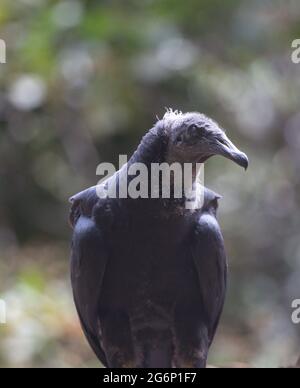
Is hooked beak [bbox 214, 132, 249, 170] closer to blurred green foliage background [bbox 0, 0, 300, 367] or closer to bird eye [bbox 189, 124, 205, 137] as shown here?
bird eye [bbox 189, 124, 205, 137]

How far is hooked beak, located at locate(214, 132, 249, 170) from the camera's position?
12.9 feet

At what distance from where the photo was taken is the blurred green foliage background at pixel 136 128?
8.12 metres

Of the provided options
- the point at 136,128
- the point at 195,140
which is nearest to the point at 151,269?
the point at 195,140

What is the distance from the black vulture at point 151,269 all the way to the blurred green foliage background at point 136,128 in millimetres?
3056

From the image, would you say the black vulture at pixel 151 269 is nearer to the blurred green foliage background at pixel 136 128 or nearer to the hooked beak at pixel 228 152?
the hooked beak at pixel 228 152

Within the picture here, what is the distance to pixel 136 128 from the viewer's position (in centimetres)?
917

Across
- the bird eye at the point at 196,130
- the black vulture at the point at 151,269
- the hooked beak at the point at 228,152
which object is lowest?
the black vulture at the point at 151,269

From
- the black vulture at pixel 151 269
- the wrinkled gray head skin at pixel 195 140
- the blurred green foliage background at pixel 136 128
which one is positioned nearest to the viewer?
the wrinkled gray head skin at pixel 195 140

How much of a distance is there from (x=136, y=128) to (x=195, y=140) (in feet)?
16.6

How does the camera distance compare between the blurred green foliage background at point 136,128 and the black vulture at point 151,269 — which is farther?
the blurred green foliage background at point 136,128

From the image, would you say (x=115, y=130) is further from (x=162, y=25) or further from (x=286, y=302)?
(x=286, y=302)

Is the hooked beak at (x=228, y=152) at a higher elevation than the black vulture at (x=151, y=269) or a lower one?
higher

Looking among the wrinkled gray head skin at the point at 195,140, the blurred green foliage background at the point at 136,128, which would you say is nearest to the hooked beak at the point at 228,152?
the wrinkled gray head skin at the point at 195,140

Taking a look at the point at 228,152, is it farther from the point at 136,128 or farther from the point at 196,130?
the point at 136,128
